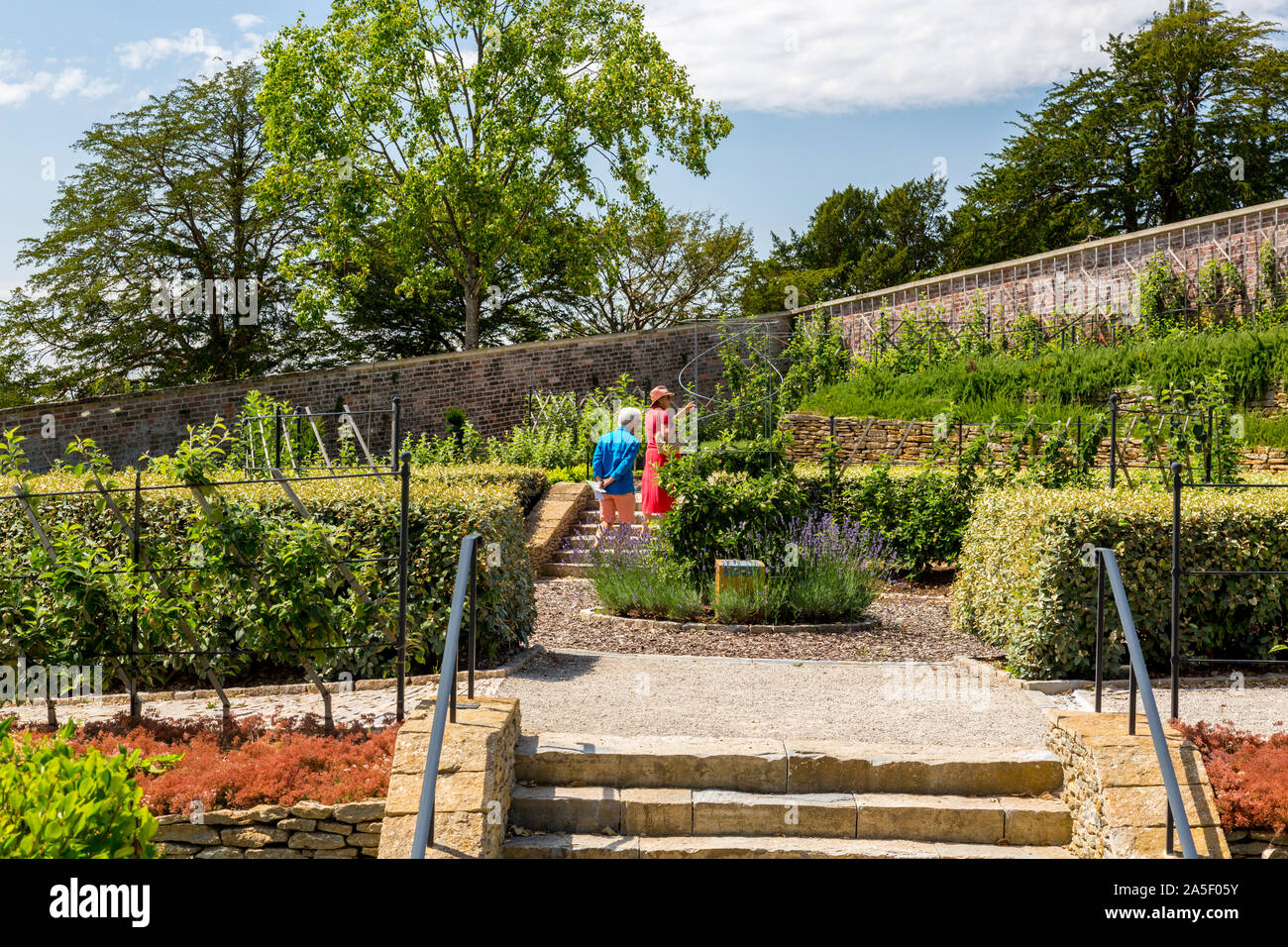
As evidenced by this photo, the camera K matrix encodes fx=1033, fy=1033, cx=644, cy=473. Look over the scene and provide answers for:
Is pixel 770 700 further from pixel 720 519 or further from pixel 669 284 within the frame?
pixel 669 284

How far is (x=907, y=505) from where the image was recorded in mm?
10891

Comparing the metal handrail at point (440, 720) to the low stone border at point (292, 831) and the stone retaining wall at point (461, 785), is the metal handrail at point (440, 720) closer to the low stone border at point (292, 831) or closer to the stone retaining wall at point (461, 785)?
the stone retaining wall at point (461, 785)

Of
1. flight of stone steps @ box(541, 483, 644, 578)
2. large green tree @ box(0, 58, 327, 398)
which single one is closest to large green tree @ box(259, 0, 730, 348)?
large green tree @ box(0, 58, 327, 398)

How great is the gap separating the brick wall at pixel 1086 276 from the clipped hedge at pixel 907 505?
9470 mm

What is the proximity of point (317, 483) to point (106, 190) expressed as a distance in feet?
82.3

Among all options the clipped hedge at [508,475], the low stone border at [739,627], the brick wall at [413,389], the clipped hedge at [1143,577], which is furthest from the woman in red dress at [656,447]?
the brick wall at [413,389]

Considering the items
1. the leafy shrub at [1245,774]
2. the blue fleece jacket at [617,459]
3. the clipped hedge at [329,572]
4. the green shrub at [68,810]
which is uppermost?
the blue fleece jacket at [617,459]

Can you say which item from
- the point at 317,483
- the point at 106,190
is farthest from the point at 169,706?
the point at 106,190

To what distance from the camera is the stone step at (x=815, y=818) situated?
4.88 meters

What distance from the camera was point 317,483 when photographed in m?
8.33

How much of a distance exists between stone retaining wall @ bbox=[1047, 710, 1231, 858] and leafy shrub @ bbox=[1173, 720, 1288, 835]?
0.15 metres

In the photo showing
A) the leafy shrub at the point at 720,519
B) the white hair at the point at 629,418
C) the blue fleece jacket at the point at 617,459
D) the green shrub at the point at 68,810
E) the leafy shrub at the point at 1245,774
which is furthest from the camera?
the white hair at the point at 629,418

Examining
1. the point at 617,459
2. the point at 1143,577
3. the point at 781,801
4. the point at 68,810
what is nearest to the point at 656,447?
the point at 617,459

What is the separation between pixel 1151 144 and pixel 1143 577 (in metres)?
27.7
